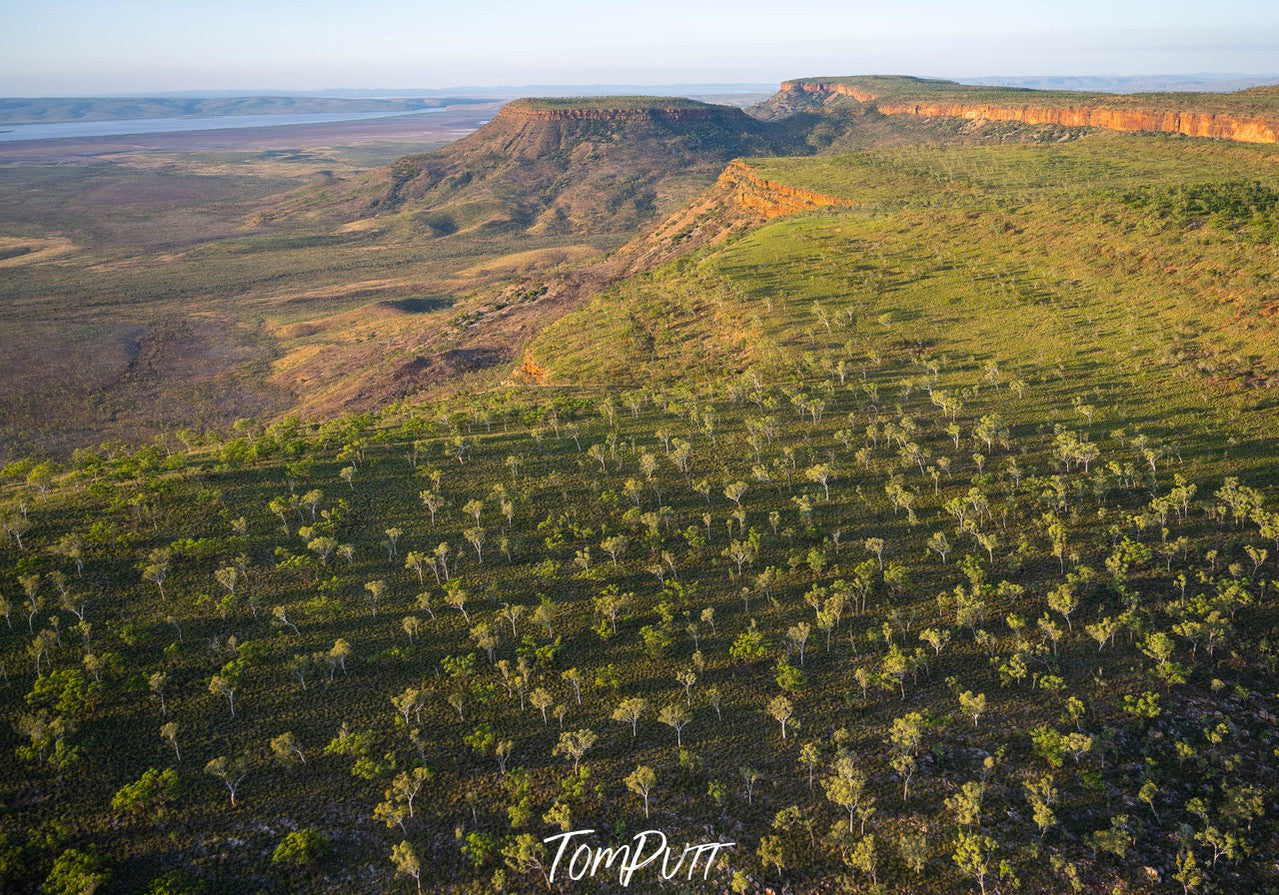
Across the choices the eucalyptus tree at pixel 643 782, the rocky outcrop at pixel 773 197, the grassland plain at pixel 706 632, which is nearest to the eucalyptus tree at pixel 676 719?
the grassland plain at pixel 706 632

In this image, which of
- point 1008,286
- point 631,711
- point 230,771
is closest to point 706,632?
point 631,711

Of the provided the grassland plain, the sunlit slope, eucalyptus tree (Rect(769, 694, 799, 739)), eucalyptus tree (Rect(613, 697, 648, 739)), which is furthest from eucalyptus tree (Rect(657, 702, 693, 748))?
the sunlit slope

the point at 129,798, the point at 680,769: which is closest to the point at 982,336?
the point at 680,769

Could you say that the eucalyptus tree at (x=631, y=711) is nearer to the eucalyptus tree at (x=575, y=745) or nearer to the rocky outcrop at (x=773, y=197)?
the eucalyptus tree at (x=575, y=745)

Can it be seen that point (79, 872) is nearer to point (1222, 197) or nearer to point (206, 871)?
point (206, 871)

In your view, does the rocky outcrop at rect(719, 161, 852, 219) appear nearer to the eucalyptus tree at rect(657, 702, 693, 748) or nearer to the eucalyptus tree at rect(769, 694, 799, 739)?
the eucalyptus tree at rect(769, 694, 799, 739)

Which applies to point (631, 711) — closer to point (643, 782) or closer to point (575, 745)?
point (575, 745)

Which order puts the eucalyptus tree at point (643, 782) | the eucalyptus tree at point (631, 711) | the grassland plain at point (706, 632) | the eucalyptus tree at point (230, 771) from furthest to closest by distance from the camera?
1. the eucalyptus tree at point (631, 711)
2. the eucalyptus tree at point (230, 771)
3. the eucalyptus tree at point (643, 782)
4. the grassland plain at point (706, 632)

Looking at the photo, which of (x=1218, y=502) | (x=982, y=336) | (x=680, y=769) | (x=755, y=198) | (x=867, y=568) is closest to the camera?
(x=680, y=769)

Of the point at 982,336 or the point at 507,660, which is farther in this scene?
the point at 982,336
